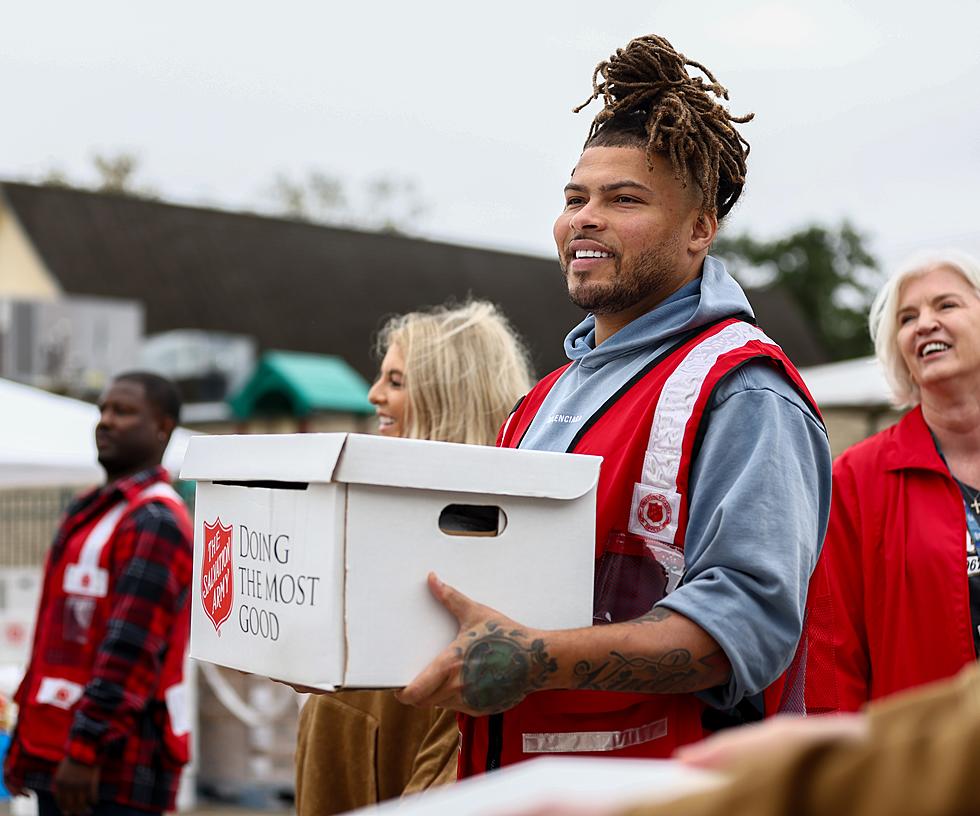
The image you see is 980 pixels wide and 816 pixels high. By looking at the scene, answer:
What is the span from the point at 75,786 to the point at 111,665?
36 centimetres

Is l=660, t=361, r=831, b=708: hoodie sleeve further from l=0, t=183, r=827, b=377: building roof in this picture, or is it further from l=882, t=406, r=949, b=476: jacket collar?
l=0, t=183, r=827, b=377: building roof

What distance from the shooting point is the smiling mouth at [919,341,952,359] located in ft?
11.3

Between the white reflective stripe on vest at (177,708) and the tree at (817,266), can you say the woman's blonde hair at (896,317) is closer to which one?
the white reflective stripe on vest at (177,708)

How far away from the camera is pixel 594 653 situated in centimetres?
177

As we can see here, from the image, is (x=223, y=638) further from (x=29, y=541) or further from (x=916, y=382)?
(x=29, y=541)

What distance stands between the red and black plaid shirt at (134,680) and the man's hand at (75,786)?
28 mm

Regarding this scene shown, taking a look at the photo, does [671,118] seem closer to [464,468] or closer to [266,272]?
[464,468]

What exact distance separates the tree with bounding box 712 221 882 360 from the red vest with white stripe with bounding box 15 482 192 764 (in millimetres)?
40868

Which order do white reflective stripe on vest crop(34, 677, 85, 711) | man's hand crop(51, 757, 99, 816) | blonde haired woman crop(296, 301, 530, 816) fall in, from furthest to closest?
1. white reflective stripe on vest crop(34, 677, 85, 711)
2. man's hand crop(51, 757, 99, 816)
3. blonde haired woman crop(296, 301, 530, 816)

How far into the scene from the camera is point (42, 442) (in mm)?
7094

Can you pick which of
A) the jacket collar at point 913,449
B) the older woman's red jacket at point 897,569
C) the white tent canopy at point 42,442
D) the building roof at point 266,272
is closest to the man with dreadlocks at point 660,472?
the older woman's red jacket at point 897,569

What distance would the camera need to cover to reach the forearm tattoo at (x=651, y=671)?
69.3 inches

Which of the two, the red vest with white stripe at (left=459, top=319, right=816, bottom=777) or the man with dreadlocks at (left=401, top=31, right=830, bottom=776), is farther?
the red vest with white stripe at (left=459, top=319, right=816, bottom=777)

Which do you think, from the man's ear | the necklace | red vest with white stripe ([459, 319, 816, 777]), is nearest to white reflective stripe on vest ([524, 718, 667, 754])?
red vest with white stripe ([459, 319, 816, 777])
